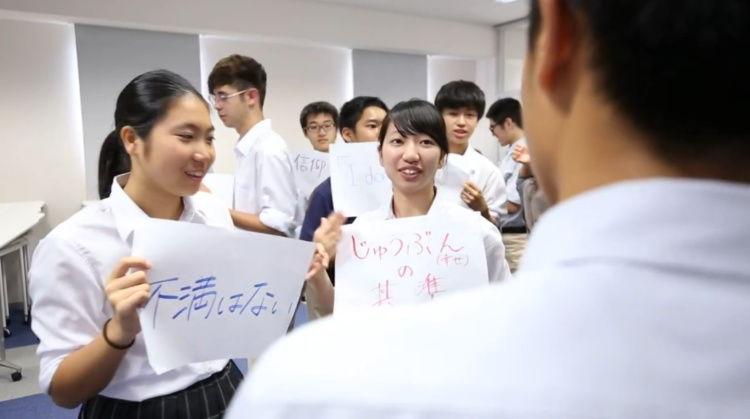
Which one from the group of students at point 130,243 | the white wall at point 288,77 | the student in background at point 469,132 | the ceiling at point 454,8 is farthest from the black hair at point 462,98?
the ceiling at point 454,8

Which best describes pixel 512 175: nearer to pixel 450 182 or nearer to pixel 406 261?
pixel 450 182

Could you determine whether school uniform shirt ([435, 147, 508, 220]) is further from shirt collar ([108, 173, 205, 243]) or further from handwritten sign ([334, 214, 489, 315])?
shirt collar ([108, 173, 205, 243])

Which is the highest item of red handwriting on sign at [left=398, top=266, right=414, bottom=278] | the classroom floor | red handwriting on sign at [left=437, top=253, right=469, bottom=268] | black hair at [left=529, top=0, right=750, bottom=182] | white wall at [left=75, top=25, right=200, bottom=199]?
white wall at [left=75, top=25, right=200, bottom=199]

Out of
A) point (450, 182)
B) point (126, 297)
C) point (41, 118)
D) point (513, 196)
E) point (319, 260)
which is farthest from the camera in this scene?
point (41, 118)

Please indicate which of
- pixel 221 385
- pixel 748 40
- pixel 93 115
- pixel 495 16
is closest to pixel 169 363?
pixel 221 385

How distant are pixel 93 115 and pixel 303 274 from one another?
13.9 feet

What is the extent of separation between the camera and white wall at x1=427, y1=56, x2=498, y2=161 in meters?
6.93

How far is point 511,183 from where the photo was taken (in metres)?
2.93

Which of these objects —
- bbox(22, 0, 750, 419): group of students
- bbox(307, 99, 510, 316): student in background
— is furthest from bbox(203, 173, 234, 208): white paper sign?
bbox(22, 0, 750, 419): group of students

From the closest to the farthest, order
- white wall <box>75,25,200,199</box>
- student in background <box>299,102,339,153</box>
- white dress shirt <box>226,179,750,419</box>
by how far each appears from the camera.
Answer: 1. white dress shirt <box>226,179,750,419</box>
2. student in background <box>299,102,339,153</box>
3. white wall <box>75,25,200,199</box>

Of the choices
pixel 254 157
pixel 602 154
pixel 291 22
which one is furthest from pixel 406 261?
pixel 291 22

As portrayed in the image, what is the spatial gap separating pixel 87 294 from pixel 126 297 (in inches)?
6.1

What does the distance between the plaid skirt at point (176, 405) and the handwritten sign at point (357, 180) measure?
92 centimetres

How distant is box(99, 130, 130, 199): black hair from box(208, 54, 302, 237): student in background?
91 centimetres
